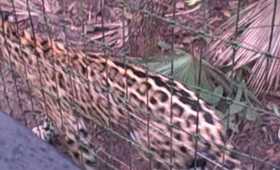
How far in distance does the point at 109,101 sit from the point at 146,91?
0.60 ft

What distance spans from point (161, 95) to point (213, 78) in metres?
0.50

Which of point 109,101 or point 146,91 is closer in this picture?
point 146,91

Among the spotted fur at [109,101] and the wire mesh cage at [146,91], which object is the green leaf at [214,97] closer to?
the wire mesh cage at [146,91]

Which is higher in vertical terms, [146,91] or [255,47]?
[255,47]

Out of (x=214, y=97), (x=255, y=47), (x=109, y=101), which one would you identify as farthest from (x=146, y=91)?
(x=255, y=47)

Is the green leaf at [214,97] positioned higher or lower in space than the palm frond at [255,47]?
lower

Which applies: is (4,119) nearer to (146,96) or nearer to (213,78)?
(146,96)

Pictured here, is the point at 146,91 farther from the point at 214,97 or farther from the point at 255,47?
the point at 255,47

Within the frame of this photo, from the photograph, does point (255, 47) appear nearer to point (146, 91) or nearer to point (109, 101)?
point (146, 91)

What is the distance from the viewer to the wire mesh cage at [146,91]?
2.44 metres

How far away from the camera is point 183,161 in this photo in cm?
250

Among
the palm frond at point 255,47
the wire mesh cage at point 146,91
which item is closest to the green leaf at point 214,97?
the wire mesh cage at point 146,91

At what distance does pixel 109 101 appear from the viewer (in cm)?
261

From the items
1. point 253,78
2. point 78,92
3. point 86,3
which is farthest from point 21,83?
point 253,78
